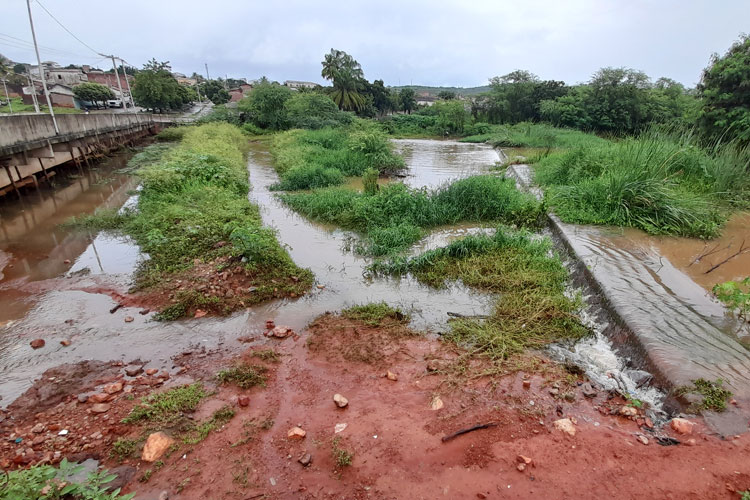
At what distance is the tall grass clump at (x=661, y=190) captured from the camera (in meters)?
7.77

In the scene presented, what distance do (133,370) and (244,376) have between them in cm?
127

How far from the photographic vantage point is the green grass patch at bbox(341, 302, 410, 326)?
5133 mm

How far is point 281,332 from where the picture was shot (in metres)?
4.81

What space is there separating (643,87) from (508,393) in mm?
35706

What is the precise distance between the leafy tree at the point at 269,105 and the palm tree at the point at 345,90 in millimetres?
12070

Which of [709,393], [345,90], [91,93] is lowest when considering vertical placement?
[709,393]

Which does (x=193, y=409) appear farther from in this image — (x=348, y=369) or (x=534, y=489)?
(x=534, y=489)

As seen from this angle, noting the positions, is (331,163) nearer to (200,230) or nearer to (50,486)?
(200,230)

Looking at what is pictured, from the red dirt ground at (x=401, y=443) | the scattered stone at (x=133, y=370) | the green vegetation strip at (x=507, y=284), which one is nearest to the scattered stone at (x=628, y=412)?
the red dirt ground at (x=401, y=443)

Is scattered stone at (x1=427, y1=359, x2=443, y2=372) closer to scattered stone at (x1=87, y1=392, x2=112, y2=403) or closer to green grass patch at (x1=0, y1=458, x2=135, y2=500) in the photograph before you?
green grass patch at (x1=0, y1=458, x2=135, y2=500)

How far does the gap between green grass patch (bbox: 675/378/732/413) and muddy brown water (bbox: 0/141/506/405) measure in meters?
2.38

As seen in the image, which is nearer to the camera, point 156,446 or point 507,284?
point 156,446

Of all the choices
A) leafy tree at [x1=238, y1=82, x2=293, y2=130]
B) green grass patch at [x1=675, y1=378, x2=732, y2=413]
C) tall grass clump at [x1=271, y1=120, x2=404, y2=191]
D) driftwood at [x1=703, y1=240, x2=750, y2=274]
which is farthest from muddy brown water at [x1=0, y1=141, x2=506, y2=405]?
leafy tree at [x1=238, y1=82, x2=293, y2=130]

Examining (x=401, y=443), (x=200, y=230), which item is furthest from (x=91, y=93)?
(x=401, y=443)
